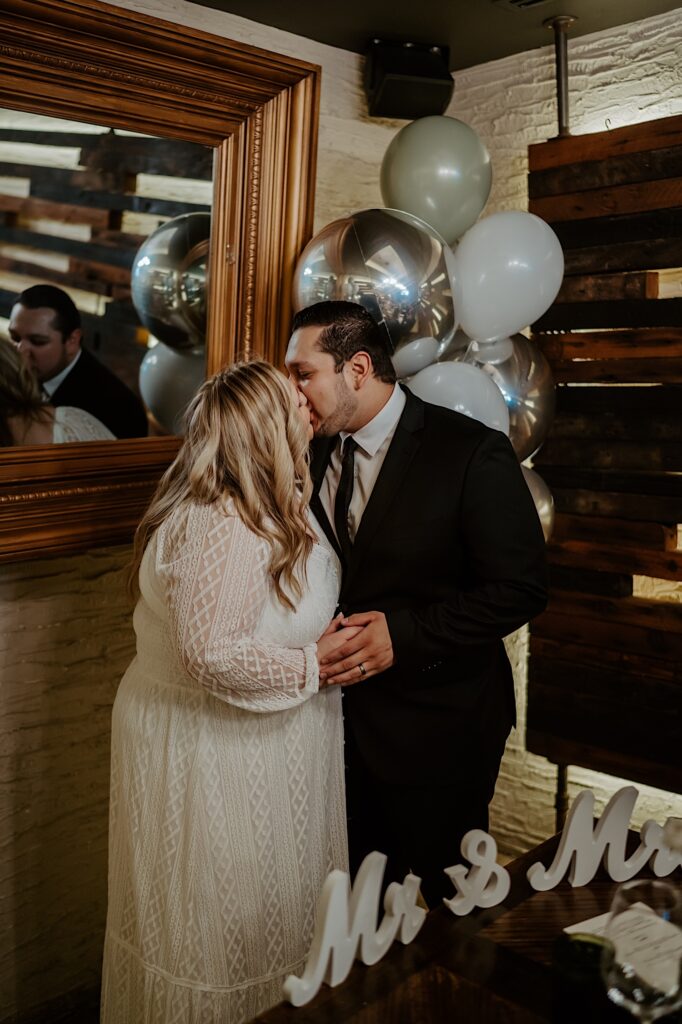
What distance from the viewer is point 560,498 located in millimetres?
2807

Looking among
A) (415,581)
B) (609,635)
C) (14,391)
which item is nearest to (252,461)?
(415,581)

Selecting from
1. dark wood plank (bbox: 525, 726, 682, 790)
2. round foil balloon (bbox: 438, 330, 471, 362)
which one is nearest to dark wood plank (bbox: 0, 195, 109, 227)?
round foil balloon (bbox: 438, 330, 471, 362)

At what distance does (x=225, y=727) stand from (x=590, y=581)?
4.82 ft

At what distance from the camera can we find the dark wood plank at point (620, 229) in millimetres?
2521

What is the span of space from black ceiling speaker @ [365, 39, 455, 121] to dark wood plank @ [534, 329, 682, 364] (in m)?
0.79

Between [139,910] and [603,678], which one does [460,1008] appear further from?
[603,678]

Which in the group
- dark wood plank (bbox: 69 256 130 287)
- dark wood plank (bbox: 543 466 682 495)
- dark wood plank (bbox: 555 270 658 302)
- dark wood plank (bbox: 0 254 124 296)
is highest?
dark wood plank (bbox: 555 270 658 302)

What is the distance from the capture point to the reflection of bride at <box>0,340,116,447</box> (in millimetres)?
1958

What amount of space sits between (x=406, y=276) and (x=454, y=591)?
0.72 meters

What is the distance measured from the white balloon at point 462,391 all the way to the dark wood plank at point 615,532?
0.70 m

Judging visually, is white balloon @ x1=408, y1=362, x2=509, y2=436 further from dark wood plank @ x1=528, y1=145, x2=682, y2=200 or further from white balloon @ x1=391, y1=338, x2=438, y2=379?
dark wood plank @ x1=528, y1=145, x2=682, y2=200

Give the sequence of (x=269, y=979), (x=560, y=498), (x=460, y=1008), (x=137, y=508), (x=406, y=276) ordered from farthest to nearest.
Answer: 1. (x=560, y=498)
2. (x=137, y=508)
3. (x=406, y=276)
4. (x=269, y=979)
5. (x=460, y=1008)

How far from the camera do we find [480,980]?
1.21m

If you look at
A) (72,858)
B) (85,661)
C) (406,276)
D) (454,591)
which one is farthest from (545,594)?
(72,858)
